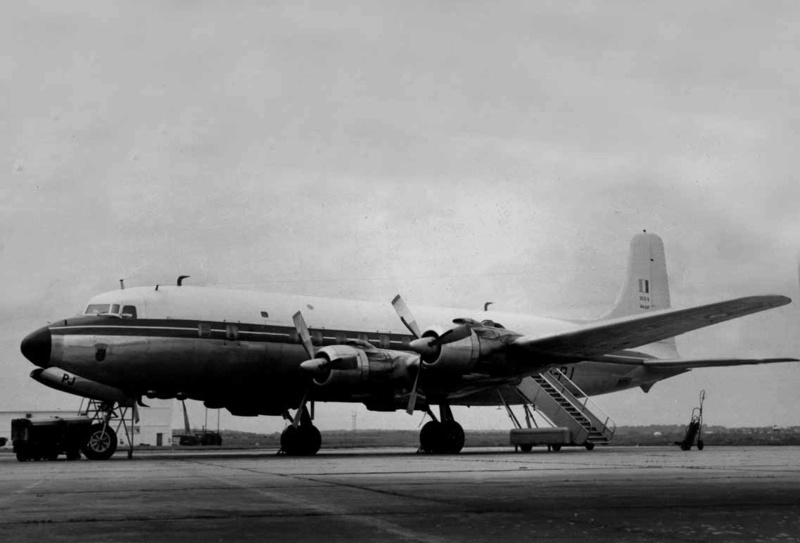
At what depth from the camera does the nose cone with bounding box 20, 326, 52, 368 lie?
1873 cm

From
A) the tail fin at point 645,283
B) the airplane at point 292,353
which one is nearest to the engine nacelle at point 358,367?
the airplane at point 292,353

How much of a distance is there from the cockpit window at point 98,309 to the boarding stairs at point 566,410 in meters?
11.0

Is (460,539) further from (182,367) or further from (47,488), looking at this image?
(182,367)

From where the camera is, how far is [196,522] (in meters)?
5.79

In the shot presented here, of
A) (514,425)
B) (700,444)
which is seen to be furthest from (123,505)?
(700,444)

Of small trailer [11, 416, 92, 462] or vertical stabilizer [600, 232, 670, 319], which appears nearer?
small trailer [11, 416, 92, 462]

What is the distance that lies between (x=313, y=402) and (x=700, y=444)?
11187 mm

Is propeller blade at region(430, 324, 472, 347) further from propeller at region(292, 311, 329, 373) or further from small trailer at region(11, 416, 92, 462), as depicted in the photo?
small trailer at region(11, 416, 92, 462)

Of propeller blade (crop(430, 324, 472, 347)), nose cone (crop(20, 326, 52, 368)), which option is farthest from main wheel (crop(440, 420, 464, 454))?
nose cone (crop(20, 326, 52, 368))

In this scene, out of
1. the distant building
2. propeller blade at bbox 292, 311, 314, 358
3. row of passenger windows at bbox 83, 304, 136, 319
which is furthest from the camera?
the distant building

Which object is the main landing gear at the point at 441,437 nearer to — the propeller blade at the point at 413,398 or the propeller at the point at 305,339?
the propeller blade at the point at 413,398

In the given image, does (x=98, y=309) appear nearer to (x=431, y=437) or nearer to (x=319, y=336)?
(x=319, y=336)

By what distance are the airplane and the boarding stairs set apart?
3.38 feet

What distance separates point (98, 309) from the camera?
65.2 ft
